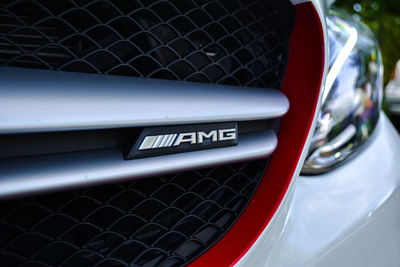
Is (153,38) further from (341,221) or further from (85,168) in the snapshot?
(341,221)

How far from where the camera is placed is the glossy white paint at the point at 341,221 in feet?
3.13

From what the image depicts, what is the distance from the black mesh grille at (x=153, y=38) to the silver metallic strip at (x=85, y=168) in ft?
0.55

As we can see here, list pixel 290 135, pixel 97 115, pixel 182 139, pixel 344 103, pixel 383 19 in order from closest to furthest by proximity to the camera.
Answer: pixel 97 115, pixel 182 139, pixel 290 135, pixel 344 103, pixel 383 19

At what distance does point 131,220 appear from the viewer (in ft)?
2.77

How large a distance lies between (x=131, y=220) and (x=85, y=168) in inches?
8.6

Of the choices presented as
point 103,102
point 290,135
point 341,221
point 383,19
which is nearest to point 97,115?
point 103,102

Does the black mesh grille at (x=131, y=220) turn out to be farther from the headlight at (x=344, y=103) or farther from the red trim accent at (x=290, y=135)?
Answer: the headlight at (x=344, y=103)

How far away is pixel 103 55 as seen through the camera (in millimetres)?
761

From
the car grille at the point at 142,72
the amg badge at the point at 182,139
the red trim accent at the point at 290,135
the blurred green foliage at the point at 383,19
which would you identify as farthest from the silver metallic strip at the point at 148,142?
the blurred green foliage at the point at 383,19

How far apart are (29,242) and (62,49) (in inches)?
14.2

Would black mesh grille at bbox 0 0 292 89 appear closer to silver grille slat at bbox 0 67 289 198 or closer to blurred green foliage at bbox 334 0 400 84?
silver grille slat at bbox 0 67 289 198

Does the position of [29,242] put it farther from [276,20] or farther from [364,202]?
[364,202]

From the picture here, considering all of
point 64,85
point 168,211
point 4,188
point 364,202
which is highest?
point 64,85

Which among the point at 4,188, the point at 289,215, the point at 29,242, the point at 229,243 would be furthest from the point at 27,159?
the point at 289,215
